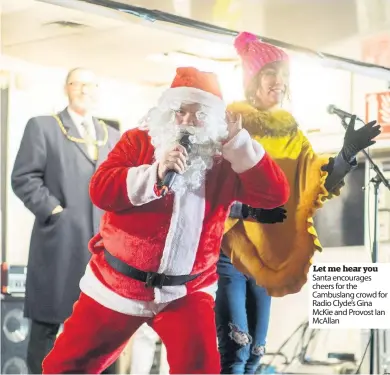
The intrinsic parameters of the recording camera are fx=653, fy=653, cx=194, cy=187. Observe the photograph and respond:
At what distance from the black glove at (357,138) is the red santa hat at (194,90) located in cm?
31

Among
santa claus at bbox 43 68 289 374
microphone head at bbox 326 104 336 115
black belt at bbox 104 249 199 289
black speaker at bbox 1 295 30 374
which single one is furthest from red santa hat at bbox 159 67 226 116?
black speaker at bbox 1 295 30 374

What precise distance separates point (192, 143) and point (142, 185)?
0.15m

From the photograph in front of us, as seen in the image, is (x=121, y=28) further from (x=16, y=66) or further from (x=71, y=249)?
(x=71, y=249)

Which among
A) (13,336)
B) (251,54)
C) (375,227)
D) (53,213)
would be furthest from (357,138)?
(13,336)

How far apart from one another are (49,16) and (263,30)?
512mm

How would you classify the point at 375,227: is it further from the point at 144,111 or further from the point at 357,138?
the point at 144,111

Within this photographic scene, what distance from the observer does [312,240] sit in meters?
1.55

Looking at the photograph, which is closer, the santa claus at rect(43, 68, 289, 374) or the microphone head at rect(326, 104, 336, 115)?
the santa claus at rect(43, 68, 289, 374)

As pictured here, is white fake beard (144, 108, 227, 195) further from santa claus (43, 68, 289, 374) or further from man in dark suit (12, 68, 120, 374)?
man in dark suit (12, 68, 120, 374)

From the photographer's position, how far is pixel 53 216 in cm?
148

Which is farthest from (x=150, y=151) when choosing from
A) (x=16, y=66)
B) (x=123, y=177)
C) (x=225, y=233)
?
(x=16, y=66)

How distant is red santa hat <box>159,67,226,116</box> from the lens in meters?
1.49

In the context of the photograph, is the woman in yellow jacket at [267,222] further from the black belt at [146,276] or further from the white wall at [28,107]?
the white wall at [28,107]

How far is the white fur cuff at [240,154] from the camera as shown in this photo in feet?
4.86
